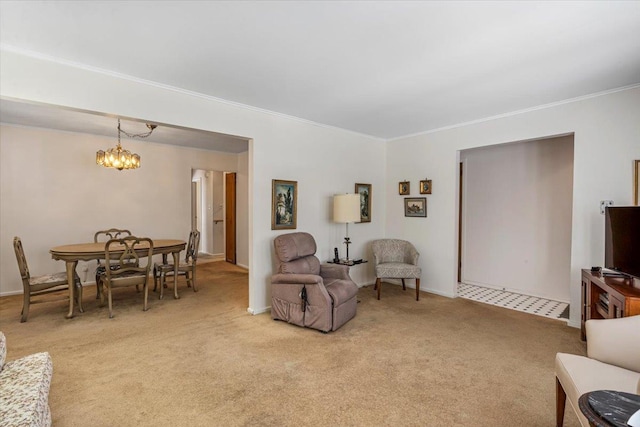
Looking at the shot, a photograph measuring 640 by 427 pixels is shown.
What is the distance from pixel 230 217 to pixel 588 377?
285 inches

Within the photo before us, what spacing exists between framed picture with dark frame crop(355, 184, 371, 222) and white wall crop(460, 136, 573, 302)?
70.8 inches

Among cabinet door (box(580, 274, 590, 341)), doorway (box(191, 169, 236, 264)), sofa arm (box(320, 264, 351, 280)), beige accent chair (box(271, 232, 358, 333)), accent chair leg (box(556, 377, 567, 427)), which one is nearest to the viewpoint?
accent chair leg (box(556, 377, 567, 427))

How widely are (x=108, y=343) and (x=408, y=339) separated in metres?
3.07

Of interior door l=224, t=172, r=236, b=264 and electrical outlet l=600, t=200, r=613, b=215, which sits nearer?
electrical outlet l=600, t=200, r=613, b=215

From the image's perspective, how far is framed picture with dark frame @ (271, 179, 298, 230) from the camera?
4.14m

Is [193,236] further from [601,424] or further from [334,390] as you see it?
[601,424]

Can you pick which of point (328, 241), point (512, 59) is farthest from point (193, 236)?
point (512, 59)

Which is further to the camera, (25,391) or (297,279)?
(297,279)

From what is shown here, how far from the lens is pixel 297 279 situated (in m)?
3.49

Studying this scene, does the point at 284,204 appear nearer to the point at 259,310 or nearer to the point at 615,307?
the point at 259,310

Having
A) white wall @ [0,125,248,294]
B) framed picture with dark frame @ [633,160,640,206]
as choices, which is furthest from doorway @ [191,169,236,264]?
framed picture with dark frame @ [633,160,640,206]

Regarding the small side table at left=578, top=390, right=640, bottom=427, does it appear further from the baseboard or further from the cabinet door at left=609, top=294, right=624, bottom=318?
the baseboard

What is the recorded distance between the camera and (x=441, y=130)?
487 cm

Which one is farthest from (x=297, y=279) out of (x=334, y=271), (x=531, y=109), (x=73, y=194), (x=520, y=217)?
(x=73, y=194)
